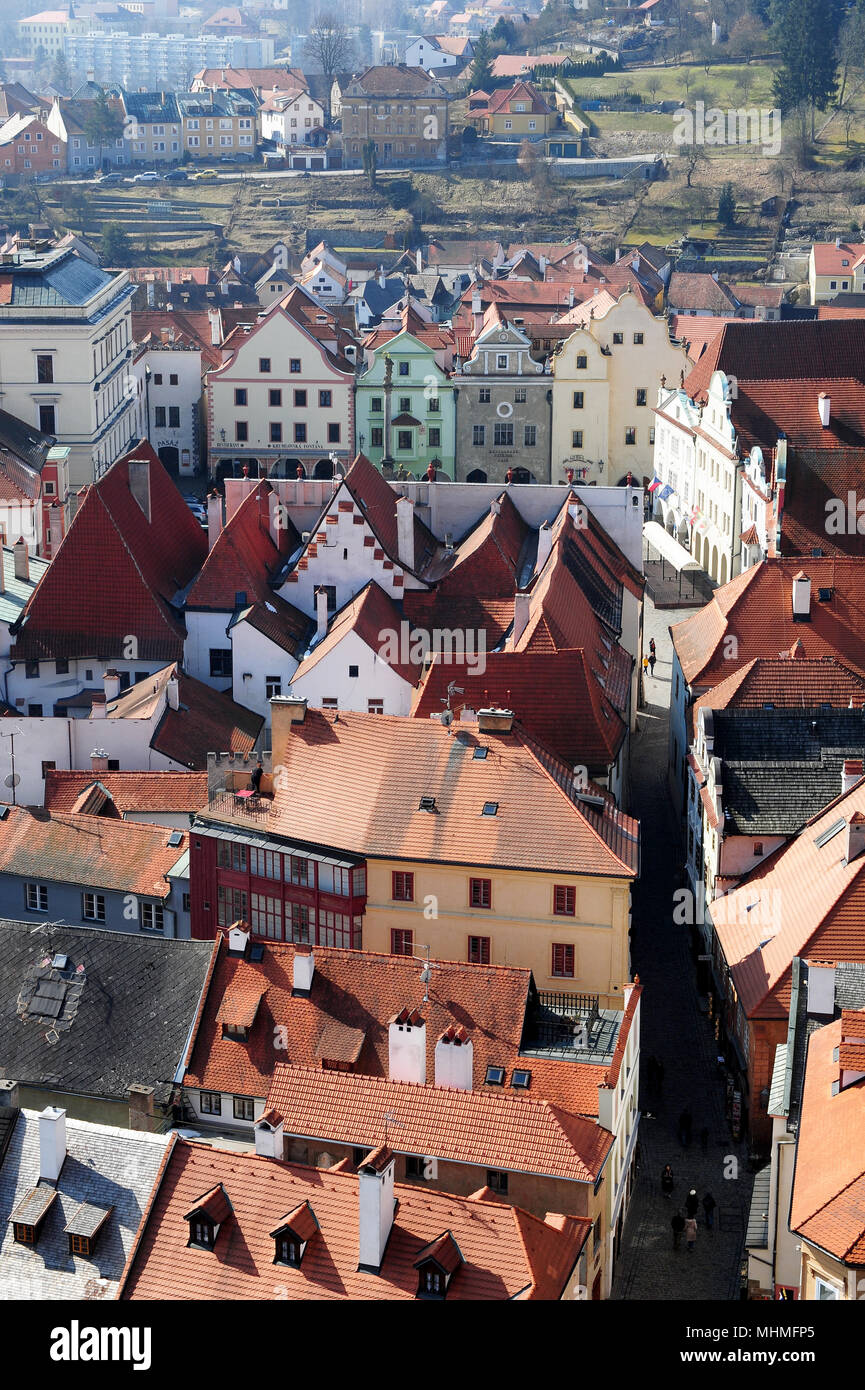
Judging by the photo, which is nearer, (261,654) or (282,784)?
(282,784)

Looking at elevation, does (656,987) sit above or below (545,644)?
below

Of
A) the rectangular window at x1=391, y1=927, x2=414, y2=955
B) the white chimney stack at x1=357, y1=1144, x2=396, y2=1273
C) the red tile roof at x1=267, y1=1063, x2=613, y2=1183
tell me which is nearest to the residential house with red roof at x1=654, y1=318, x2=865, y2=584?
the rectangular window at x1=391, y1=927, x2=414, y2=955

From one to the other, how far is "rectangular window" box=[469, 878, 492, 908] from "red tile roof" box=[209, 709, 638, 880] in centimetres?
52

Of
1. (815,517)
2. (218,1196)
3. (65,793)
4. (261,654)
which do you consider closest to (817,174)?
(815,517)

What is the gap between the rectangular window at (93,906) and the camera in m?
49.2

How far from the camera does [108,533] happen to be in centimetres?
6712

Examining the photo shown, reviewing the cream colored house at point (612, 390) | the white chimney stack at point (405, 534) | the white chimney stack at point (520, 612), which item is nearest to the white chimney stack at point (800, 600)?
the white chimney stack at point (520, 612)

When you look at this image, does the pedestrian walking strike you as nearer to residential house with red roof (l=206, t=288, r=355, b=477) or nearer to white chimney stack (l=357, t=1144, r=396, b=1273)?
white chimney stack (l=357, t=1144, r=396, b=1273)

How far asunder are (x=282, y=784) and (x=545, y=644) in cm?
995

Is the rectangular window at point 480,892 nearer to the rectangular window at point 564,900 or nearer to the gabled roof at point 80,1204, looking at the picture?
the rectangular window at point 564,900

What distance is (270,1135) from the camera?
3475 centimetres

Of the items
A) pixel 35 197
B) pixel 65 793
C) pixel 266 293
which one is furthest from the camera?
pixel 35 197
